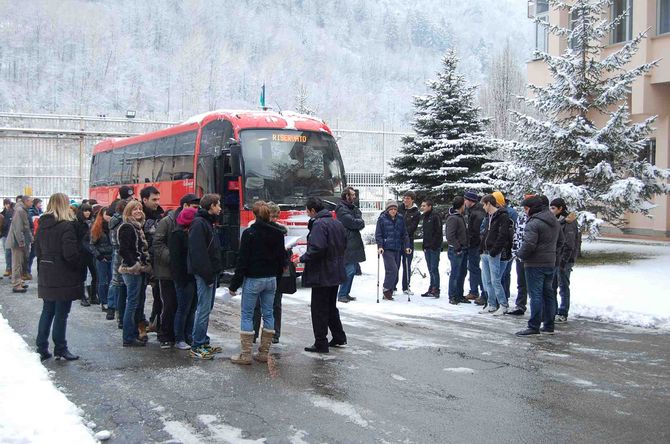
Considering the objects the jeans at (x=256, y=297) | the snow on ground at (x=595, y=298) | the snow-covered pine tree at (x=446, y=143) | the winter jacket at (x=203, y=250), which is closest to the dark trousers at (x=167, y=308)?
the winter jacket at (x=203, y=250)

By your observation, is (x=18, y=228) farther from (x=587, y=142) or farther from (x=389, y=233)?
(x=587, y=142)

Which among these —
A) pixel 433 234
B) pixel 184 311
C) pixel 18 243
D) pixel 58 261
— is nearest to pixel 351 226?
pixel 433 234

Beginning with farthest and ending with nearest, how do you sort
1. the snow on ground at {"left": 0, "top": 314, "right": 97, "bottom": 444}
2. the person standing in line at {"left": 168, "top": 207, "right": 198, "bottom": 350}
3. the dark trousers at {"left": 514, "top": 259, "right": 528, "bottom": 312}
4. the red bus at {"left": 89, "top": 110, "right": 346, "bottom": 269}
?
the red bus at {"left": 89, "top": 110, "right": 346, "bottom": 269} < the dark trousers at {"left": 514, "top": 259, "right": 528, "bottom": 312} < the person standing in line at {"left": 168, "top": 207, "right": 198, "bottom": 350} < the snow on ground at {"left": 0, "top": 314, "right": 97, "bottom": 444}

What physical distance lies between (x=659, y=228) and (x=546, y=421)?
1979 cm

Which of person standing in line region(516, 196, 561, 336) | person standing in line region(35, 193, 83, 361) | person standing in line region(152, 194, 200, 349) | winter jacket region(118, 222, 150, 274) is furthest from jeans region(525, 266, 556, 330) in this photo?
person standing in line region(35, 193, 83, 361)

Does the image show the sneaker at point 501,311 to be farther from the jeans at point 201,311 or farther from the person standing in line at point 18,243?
the person standing in line at point 18,243

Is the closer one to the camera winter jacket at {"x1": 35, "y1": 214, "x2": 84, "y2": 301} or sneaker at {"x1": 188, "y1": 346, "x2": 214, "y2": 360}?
winter jacket at {"x1": 35, "y1": 214, "x2": 84, "y2": 301}

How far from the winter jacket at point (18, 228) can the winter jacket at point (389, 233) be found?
24.8 feet

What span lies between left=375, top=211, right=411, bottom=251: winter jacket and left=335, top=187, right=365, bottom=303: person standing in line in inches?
24.4

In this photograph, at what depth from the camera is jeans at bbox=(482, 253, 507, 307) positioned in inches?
474

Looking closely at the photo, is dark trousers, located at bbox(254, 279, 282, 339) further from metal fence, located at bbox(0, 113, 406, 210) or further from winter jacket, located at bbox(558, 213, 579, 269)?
metal fence, located at bbox(0, 113, 406, 210)

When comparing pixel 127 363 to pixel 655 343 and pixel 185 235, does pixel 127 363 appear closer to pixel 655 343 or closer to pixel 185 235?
pixel 185 235

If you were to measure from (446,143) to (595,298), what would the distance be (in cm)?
1126

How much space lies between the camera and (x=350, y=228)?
43.2 feet
